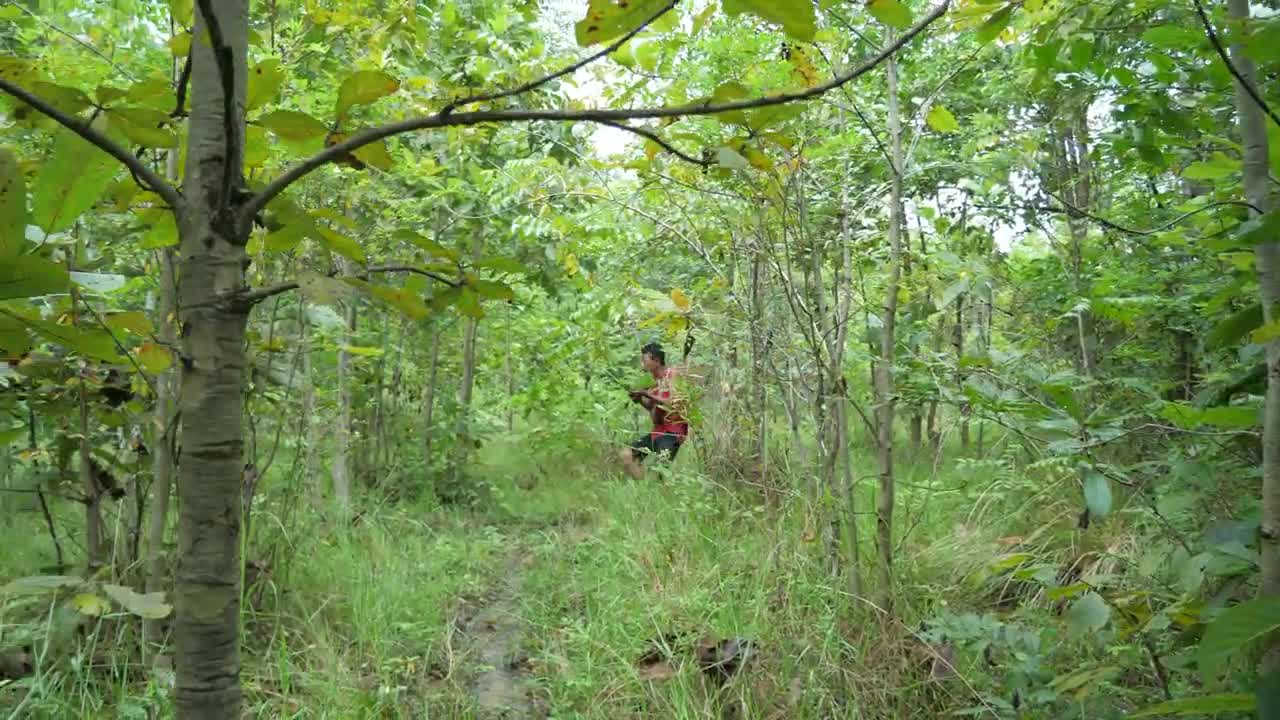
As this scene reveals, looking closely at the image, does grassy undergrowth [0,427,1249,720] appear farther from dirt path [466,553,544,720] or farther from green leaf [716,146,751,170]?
green leaf [716,146,751,170]

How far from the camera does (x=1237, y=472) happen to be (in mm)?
1998

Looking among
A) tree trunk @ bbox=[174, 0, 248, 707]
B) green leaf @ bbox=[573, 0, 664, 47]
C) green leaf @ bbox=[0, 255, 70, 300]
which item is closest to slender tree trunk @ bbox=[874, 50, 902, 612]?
green leaf @ bbox=[573, 0, 664, 47]

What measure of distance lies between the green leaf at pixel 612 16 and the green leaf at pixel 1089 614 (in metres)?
1.42

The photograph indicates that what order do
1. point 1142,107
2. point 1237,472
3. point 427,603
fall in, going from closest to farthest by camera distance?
point 1142,107 → point 1237,472 → point 427,603

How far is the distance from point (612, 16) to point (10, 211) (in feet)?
1.75

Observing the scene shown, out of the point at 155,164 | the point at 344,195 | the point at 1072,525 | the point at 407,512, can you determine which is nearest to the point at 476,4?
the point at 344,195

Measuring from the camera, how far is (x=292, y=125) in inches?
31.1

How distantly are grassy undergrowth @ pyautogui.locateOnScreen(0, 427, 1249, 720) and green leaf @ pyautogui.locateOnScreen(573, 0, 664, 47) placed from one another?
1.33 metres

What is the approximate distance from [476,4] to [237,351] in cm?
447

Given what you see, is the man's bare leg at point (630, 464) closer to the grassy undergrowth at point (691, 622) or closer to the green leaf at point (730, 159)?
the grassy undergrowth at point (691, 622)

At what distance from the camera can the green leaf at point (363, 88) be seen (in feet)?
2.47

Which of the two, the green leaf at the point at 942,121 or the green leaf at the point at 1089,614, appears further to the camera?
the green leaf at the point at 942,121

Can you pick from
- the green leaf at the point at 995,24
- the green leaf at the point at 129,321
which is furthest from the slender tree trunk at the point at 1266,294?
the green leaf at the point at 129,321

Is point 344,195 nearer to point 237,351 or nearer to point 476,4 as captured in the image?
point 476,4
